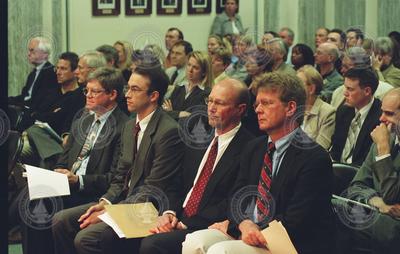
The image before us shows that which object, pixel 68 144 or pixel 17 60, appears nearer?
pixel 68 144

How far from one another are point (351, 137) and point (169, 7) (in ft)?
23.9

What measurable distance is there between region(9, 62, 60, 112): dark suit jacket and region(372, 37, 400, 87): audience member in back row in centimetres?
298

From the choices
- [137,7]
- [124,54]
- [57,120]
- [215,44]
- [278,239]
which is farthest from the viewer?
[137,7]

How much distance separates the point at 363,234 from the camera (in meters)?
4.92

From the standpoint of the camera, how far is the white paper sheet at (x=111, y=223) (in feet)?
16.2

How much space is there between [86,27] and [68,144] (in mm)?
6320

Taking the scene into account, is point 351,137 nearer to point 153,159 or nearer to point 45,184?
point 153,159

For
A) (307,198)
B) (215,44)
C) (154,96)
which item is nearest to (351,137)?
(154,96)

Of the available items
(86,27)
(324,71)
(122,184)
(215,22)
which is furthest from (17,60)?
(122,184)

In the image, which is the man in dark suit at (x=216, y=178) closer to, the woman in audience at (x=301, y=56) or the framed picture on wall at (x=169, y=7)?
the woman in audience at (x=301, y=56)

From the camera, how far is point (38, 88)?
9.04m

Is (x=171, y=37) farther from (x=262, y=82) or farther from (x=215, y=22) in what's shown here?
(x=262, y=82)

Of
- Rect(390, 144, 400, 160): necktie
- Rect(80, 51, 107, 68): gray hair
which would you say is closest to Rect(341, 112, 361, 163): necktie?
Rect(390, 144, 400, 160): necktie

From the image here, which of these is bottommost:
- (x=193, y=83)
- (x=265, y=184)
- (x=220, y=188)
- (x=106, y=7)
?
(x=220, y=188)
